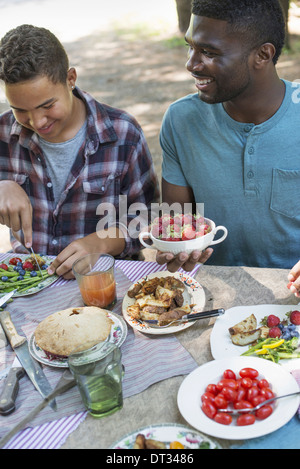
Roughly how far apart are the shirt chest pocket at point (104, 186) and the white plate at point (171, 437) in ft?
4.95

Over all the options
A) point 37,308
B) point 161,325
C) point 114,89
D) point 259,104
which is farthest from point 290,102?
point 114,89

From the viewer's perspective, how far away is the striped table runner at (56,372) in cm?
132

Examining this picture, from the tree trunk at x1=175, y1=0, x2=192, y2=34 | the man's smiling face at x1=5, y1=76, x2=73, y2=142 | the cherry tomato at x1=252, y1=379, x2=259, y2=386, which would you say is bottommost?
the tree trunk at x1=175, y1=0, x2=192, y2=34

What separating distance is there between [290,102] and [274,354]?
123 cm

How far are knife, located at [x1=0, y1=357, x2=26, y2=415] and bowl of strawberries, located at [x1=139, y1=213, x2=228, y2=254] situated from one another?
662mm

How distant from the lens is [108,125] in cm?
249

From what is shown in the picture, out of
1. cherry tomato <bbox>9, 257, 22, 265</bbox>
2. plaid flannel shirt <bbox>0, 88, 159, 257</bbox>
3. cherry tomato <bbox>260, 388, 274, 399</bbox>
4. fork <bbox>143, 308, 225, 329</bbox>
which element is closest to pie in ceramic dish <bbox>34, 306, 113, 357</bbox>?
fork <bbox>143, 308, 225, 329</bbox>

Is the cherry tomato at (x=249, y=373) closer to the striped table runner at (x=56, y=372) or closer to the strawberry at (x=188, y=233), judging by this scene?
the striped table runner at (x=56, y=372)

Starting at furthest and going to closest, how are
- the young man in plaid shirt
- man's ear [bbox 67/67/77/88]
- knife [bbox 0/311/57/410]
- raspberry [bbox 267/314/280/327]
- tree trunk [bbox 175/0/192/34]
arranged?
1. tree trunk [bbox 175/0/192/34]
2. the young man in plaid shirt
3. man's ear [bbox 67/67/77/88]
4. raspberry [bbox 267/314/280/327]
5. knife [bbox 0/311/57/410]

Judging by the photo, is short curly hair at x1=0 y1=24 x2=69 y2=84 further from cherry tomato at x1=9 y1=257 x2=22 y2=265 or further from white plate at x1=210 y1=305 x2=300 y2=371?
white plate at x1=210 y1=305 x2=300 y2=371

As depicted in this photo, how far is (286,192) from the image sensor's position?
2199 mm

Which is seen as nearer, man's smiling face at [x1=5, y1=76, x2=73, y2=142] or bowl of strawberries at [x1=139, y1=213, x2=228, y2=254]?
bowl of strawberries at [x1=139, y1=213, x2=228, y2=254]

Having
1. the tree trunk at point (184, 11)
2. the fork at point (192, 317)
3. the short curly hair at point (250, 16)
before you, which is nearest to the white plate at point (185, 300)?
the fork at point (192, 317)

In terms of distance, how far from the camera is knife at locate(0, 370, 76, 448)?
1.27m
